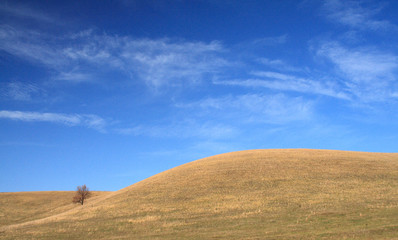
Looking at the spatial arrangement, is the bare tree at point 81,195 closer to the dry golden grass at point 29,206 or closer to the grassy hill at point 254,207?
the dry golden grass at point 29,206

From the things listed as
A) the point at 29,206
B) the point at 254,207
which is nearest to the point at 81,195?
the point at 29,206

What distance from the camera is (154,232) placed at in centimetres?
2677

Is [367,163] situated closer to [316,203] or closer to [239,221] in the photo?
[316,203]

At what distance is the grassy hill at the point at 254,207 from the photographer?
2378 centimetres

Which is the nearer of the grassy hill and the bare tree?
the grassy hill

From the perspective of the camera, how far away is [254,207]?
32406 mm

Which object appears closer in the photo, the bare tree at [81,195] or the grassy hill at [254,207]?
the grassy hill at [254,207]

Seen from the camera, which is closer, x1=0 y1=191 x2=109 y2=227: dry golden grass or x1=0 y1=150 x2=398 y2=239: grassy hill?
x1=0 y1=150 x2=398 y2=239: grassy hill

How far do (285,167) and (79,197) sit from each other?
3886 cm

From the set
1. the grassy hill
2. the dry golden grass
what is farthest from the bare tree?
the grassy hill

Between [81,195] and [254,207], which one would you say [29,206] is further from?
[254,207]

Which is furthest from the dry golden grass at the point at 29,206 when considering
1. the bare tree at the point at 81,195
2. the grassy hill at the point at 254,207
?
the grassy hill at the point at 254,207

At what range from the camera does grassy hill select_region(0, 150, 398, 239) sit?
78.0 feet

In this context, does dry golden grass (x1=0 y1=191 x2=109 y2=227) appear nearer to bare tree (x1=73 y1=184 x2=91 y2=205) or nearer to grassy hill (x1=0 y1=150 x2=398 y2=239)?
bare tree (x1=73 y1=184 x2=91 y2=205)
